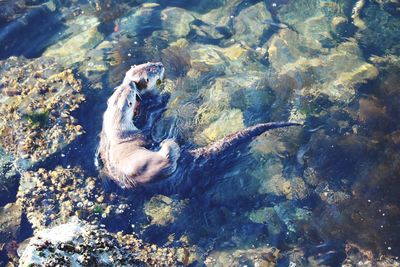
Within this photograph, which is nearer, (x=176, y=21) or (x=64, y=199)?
(x=64, y=199)

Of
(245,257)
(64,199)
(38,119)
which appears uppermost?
(38,119)

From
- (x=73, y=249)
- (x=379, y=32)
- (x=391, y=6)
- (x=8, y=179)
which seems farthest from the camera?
(x=391, y=6)

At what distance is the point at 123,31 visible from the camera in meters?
8.92

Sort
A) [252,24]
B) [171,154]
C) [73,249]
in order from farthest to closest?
[252,24]
[171,154]
[73,249]

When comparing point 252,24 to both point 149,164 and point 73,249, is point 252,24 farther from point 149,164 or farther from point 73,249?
point 73,249

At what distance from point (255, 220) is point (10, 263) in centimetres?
423

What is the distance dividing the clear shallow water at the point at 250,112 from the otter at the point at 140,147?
0.38 m

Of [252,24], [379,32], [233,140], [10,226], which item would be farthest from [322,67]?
[10,226]

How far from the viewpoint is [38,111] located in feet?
22.9

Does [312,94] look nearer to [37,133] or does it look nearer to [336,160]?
[336,160]

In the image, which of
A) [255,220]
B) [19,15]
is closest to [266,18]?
[255,220]

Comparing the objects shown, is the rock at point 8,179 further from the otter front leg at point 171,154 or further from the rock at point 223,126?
the rock at point 223,126

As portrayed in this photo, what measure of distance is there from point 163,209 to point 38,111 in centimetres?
313

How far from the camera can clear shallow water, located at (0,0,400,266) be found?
592 cm
